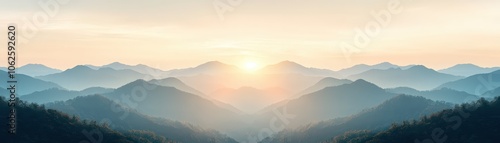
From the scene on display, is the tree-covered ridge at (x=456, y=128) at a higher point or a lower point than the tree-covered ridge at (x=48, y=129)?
lower

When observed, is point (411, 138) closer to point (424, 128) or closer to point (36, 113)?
point (424, 128)

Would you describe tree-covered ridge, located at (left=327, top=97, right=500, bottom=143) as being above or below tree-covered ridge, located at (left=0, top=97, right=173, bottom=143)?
below

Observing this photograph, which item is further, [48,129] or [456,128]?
[456,128]

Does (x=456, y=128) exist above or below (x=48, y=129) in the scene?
below

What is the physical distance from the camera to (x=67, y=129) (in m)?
117

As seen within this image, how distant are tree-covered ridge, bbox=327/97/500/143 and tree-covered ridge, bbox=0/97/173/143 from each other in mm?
87613

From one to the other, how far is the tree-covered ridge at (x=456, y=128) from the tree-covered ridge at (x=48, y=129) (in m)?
87.6

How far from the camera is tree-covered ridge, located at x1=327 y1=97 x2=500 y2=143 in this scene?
11031 centimetres

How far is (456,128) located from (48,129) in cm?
11569

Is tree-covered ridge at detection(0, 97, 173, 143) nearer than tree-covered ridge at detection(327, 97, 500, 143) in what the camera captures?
Yes

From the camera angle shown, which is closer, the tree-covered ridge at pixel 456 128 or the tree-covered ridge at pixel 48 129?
the tree-covered ridge at pixel 48 129

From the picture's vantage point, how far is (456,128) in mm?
119000

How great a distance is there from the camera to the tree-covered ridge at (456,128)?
110312mm

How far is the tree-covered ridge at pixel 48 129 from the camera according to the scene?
337ft
